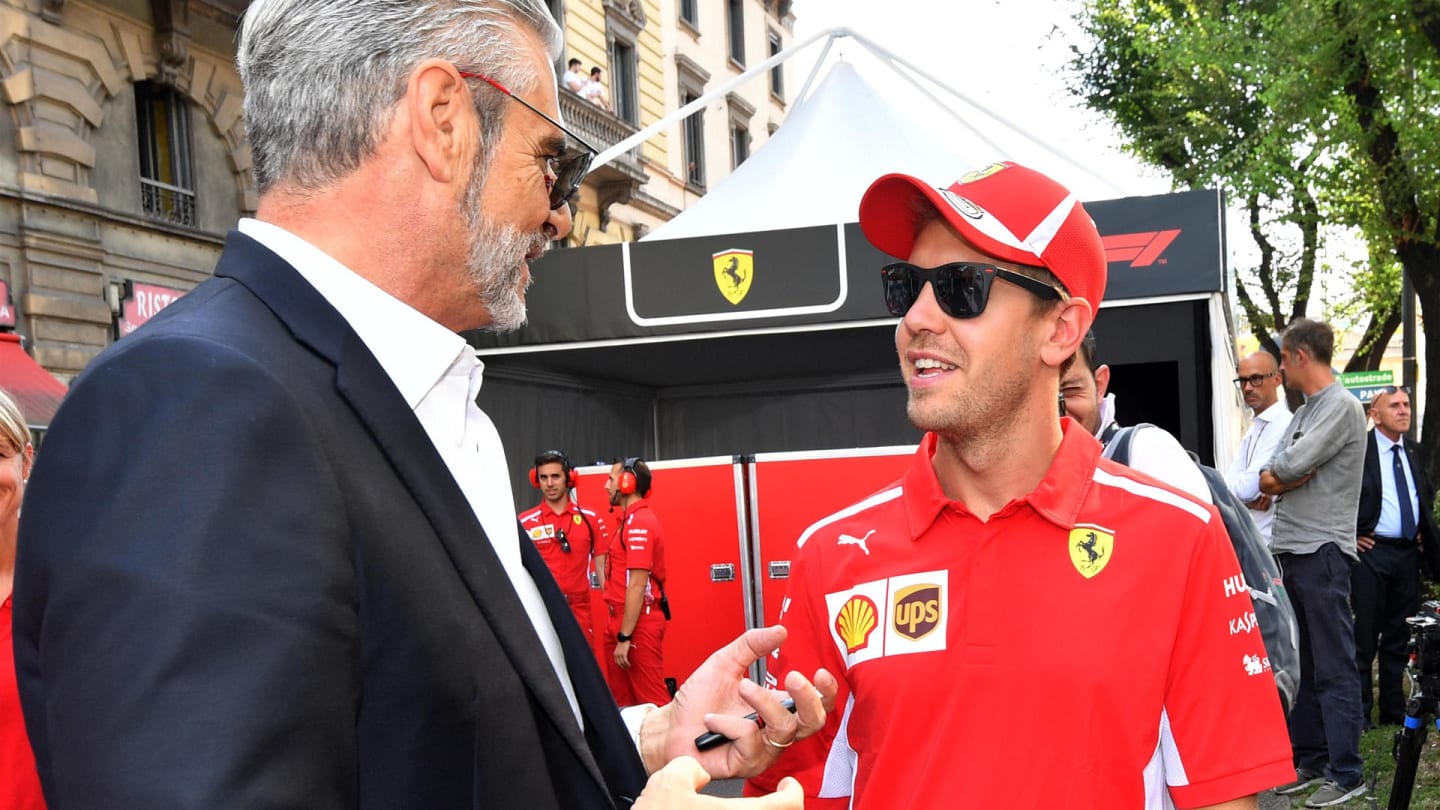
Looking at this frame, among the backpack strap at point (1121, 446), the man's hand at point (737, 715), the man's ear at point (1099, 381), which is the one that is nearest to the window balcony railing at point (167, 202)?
the man's ear at point (1099, 381)

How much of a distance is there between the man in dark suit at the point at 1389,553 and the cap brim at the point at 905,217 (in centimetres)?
596

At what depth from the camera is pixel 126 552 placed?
92 cm

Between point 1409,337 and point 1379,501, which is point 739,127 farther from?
point 1379,501

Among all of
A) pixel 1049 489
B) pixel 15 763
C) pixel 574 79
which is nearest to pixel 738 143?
pixel 574 79

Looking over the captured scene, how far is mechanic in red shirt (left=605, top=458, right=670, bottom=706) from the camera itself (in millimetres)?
7703

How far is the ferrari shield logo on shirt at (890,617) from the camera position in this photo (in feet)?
6.28

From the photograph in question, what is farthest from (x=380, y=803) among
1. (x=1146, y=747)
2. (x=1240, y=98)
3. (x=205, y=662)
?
(x=1240, y=98)

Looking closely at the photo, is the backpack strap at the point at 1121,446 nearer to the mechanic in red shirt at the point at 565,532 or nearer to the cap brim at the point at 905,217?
the cap brim at the point at 905,217

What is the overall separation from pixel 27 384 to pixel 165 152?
17.9 feet

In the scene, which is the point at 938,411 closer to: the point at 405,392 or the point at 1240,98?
the point at 405,392

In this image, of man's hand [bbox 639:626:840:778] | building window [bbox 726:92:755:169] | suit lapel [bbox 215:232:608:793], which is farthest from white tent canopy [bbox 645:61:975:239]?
building window [bbox 726:92:755:169]

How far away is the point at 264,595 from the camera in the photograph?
3.10 feet

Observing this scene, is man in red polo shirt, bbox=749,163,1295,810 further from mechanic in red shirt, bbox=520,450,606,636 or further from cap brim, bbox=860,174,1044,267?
mechanic in red shirt, bbox=520,450,606,636

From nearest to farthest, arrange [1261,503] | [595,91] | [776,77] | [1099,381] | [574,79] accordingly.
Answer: [1099,381] < [1261,503] < [574,79] < [595,91] < [776,77]
